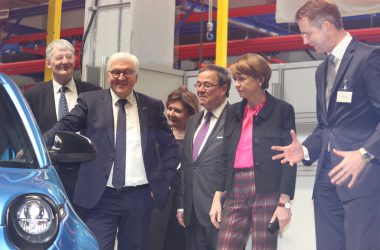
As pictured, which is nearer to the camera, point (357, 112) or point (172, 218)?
point (357, 112)

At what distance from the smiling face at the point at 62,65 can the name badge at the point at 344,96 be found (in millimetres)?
2080

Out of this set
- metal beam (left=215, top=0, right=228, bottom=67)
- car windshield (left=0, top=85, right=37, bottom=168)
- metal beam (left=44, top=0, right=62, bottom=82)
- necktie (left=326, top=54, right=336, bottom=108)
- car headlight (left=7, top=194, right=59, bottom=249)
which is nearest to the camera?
car headlight (left=7, top=194, right=59, bottom=249)

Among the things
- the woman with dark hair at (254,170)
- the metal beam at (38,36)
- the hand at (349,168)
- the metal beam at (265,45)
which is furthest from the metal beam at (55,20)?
the hand at (349,168)

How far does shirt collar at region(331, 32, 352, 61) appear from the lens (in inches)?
134

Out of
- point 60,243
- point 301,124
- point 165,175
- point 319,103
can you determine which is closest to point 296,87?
point 301,124

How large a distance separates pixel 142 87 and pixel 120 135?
7.45 ft

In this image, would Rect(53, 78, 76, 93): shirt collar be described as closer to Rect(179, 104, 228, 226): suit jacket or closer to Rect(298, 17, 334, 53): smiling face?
Rect(179, 104, 228, 226): suit jacket

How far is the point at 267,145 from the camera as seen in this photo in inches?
157

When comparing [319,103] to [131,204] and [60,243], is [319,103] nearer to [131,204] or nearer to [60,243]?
[131,204]

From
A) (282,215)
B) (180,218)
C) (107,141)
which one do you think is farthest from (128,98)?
(282,215)

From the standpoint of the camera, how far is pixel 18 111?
295 centimetres

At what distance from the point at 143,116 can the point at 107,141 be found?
292mm

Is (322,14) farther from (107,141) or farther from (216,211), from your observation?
(107,141)

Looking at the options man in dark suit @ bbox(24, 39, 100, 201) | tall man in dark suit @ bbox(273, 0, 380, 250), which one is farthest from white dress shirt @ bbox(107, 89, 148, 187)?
tall man in dark suit @ bbox(273, 0, 380, 250)
